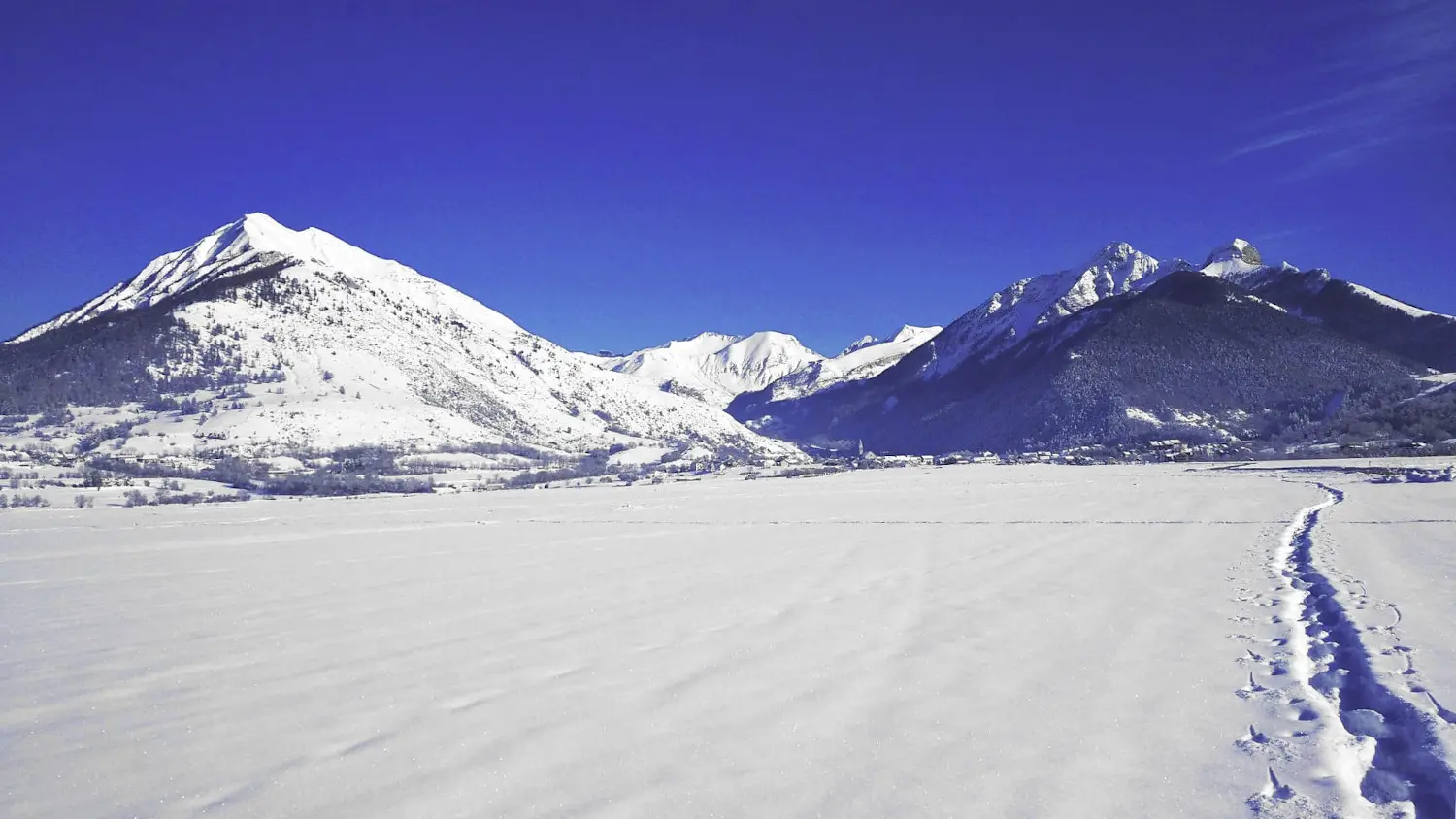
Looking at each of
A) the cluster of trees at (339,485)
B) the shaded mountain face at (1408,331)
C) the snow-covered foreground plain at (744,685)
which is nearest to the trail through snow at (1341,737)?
the snow-covered foreground plain at (744,685)

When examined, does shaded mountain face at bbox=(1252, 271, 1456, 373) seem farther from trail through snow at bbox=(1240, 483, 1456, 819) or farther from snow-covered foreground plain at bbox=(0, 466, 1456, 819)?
trail through snow at bbox=(1240, 483, 1456, 819)

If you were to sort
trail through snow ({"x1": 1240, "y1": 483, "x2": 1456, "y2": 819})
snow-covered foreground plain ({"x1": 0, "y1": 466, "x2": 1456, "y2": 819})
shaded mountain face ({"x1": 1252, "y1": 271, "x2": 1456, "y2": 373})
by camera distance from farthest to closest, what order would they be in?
shaded mountain face ({"x1": 1252, "y1": 271, "x2": 1456, "y2": 373})
snow-covered foreground plain ({"x1": 0, "y1": 466, "x2": 1456, "y2": 819})
trail through snow ({"x1": 1240, "y1": 483, "x2": 1456, "y2": 819})

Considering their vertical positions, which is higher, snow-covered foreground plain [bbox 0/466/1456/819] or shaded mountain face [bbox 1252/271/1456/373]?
shaded mountain face [bbox 1252/271/1456/373]

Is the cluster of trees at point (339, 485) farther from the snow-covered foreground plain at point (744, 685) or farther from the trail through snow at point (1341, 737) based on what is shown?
the trail through snow at point (1341, 737)

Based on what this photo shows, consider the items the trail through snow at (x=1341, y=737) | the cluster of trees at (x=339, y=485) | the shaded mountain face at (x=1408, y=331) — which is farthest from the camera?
the shaded mountain face at (x=1408, y=331)

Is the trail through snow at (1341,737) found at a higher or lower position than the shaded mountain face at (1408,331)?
lower

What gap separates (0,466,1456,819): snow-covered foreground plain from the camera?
5.92 meters

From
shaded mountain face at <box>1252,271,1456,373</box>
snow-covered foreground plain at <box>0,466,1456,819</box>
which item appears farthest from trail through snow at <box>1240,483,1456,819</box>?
shaded mountain face at <box>1252,271,1456,373</box>

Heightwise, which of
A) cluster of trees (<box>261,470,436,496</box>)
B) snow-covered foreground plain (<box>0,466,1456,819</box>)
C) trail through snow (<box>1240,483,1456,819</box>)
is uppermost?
cluster of trees (<box>261,470,436,496</box>)

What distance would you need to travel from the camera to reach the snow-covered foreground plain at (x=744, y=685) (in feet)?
19.4

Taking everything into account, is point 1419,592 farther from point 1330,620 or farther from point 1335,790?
point 1335,790

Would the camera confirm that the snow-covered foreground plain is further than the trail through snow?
Yes

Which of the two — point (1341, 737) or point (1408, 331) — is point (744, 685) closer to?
point (1341, 737)

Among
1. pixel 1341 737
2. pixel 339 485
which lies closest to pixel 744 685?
pixel 1341 737
